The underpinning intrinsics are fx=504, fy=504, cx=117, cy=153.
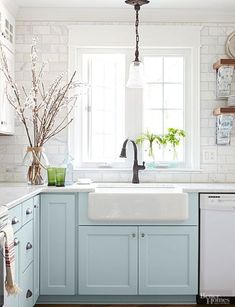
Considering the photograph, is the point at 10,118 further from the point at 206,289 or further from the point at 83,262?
the point at 206,289

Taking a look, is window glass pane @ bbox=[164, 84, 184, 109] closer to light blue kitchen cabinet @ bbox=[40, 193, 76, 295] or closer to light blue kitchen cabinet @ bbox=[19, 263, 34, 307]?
light blue kitchen cabinet @ bbox=[40, 193, 76, 295]

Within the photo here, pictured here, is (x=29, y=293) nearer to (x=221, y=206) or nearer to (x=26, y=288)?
(x=26, y=288)

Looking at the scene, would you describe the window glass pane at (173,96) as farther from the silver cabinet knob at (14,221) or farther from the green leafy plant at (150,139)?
the silver cabinet knob at (14,221)

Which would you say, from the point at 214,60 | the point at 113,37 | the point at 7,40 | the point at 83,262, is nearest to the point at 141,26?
Result: the point at 113,37

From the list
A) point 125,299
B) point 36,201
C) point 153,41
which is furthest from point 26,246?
point 153,41

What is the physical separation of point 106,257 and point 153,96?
1.54 metres

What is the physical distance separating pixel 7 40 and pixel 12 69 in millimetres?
274

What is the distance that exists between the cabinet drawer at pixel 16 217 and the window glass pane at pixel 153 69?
6.61 ft

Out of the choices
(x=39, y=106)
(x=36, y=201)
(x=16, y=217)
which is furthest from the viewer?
(x=39, y=106)

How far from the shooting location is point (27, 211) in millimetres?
3209

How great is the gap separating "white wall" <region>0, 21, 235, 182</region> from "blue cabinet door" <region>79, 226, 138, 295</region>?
75cm

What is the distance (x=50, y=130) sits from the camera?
14.0ft

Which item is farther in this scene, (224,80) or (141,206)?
(224,80)

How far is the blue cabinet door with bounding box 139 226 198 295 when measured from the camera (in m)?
3.72
